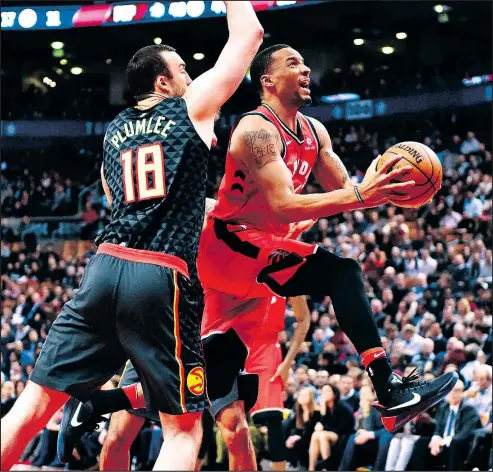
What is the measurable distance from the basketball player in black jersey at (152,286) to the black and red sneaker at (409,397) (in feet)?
4.57

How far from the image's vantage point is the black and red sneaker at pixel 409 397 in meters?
5.29

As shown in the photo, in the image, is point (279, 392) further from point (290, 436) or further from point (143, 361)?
point (143, 361)

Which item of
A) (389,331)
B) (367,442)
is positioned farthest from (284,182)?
(389,331)

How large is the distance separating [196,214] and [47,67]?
2661 cm

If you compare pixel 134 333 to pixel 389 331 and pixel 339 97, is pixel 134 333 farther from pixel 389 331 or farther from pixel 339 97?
pixel 339 97

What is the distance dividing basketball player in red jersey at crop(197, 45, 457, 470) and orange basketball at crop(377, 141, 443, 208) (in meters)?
0.09

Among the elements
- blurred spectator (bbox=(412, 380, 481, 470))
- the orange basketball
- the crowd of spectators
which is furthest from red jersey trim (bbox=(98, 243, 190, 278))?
the crowd of spectators

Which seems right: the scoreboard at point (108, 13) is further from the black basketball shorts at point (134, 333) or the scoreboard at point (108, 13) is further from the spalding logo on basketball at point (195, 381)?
the spalding logo on basketball at point (195, 381)

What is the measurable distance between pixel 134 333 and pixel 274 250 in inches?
61.3

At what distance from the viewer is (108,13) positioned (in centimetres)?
2400

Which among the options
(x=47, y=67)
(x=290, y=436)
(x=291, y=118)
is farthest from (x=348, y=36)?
(x=291, y=118)

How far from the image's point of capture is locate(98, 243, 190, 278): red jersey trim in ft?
14.5

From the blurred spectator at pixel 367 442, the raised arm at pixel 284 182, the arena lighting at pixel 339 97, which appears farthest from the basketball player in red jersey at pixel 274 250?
the arena lighting at pixel 339 97

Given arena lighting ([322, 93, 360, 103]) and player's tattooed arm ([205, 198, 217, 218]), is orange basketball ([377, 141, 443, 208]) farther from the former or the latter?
arena lighting ([322, 93, 360, 103])
